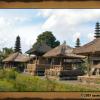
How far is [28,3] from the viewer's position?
2.46 meters

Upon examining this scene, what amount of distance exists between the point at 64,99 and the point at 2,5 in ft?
3.43

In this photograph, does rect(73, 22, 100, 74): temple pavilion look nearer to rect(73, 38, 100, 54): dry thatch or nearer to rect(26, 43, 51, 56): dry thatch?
rect(73, 38, 100, 54): dry thatch

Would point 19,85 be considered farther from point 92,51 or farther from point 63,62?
point 63,62

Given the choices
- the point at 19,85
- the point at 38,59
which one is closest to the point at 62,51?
the point at 38,59

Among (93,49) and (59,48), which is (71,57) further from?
(93,49)

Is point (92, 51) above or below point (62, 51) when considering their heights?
below

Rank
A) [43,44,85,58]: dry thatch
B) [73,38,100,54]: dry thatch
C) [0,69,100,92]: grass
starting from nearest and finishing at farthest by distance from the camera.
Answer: [0,69,100,92]: grass → [73,38,100,54]: dry thatch → [43,44,85,58]: dry thatch

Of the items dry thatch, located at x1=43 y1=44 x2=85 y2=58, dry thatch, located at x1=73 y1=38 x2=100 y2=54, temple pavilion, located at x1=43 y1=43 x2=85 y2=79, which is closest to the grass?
dry thatch, located at x1=73 y1=38 x2=100 y2=54

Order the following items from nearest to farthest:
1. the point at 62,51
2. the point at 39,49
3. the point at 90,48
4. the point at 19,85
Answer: the point at 19,85 → the point at 90,48 → the point at 62,51 → the point at 39,49

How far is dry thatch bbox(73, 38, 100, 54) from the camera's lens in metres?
12.0

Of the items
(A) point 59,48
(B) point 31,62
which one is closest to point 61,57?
(A) point 59,48

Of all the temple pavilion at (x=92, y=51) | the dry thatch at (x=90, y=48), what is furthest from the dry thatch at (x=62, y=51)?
the dry thatch at (x=90, y=48)

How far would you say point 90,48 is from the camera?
1226 cm

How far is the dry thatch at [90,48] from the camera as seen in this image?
1199cm
